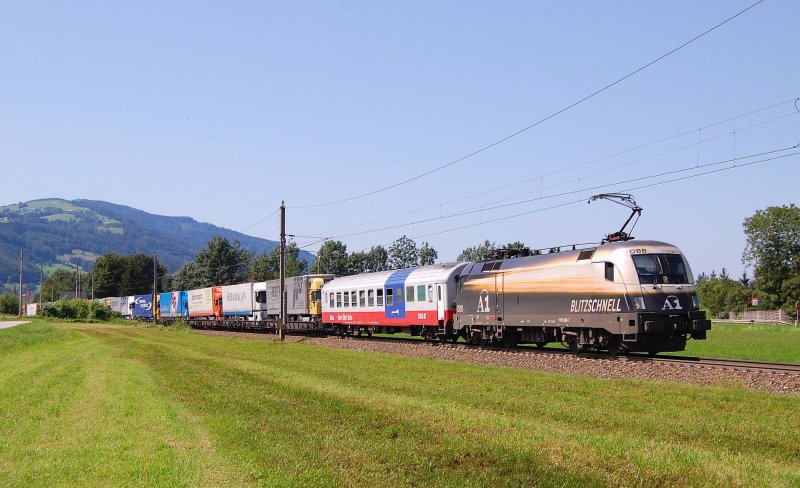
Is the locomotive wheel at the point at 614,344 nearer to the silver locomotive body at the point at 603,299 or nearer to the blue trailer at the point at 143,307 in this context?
the silver locomotive body at the point at 603,299

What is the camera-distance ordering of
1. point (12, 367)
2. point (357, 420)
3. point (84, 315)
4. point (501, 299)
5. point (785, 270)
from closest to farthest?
point (357, 420) → point (12, 367) → point (501, 299) → point (84, 315) → point (785, 270)

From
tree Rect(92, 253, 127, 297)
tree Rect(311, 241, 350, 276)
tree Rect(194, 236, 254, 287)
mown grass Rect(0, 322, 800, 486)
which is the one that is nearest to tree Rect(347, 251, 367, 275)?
tree Rect(311, 241, 350, 276)

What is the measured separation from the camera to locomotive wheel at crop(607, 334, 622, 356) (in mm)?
26406

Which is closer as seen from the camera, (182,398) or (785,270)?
(182,398)

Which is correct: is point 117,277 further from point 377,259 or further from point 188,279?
point 377,259

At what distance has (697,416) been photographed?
13031 millimetres

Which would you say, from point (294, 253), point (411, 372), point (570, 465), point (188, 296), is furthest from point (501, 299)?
point (294, 253)

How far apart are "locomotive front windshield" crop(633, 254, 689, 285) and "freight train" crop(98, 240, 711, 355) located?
0.03 metres

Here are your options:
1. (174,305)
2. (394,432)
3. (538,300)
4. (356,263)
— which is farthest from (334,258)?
(394,432)

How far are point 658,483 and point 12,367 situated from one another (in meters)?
25.9

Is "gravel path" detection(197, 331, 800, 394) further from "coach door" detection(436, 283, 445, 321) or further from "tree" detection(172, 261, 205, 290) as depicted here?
"tree" detection(172, 261, 205, 290)

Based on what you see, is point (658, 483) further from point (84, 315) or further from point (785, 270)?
point (785, 270)

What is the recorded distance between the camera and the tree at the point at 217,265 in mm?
157000

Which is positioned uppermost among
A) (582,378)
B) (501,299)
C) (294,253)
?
(294,253)
